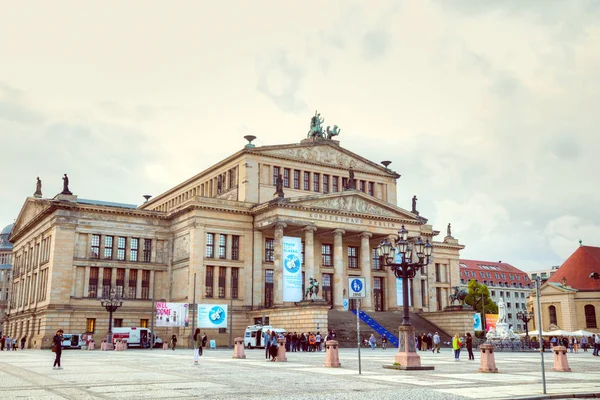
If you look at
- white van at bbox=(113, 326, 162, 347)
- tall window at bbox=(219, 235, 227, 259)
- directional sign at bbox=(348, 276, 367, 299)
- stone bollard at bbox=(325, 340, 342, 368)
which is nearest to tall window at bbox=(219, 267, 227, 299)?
tall window at bbox=(219, 235, 227, 259)

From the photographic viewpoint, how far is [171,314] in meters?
53.1

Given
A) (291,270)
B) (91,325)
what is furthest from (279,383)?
(91,325)

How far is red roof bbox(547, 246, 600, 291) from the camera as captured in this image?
91500 millimetres

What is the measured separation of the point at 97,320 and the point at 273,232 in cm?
1961

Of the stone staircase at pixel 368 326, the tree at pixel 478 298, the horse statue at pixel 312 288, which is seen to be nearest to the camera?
the horse statue at pixel 312 288

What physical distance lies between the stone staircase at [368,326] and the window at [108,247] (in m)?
23.3

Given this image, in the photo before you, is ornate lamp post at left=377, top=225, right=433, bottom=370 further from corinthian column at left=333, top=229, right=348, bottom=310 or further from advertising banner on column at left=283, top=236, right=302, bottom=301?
corinthian column at left=333, top=229, right=348, bottom=310

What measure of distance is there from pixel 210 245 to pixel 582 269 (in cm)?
6177

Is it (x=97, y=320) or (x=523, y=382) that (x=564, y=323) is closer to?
(x=97, y=320)

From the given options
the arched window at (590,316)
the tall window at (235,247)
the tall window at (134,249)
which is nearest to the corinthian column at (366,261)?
the tall window at (235,247)

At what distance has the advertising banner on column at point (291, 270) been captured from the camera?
59.3m

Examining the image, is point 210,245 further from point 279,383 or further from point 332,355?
point 279,383

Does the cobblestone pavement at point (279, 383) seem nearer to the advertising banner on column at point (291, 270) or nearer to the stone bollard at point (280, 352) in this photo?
the stone bollard at point (280, 352)

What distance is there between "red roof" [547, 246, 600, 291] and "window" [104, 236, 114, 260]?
68.1 m
